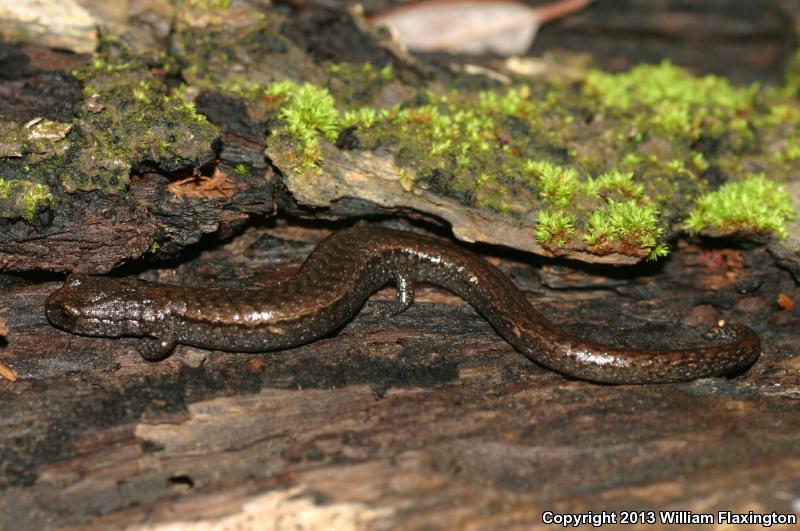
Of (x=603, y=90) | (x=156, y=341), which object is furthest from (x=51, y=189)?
(x=603, y=90)

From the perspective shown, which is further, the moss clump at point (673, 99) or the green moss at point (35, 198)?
the moss clump at point (673, 99)

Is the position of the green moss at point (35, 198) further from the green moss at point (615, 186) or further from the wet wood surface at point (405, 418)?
the green moss at point (615, 186)

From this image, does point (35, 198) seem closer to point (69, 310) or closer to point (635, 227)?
point (69, 310)

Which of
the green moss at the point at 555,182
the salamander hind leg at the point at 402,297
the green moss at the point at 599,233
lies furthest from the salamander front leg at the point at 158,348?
the green moss at the point at 599,233

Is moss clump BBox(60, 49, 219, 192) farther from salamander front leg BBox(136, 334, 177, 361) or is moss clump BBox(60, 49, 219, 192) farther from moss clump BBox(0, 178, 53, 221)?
salamander front leg BBox(136, 334, 177, 361)

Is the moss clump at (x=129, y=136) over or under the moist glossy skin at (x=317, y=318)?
over

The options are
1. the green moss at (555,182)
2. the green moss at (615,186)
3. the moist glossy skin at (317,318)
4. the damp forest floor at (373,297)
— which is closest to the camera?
the damp forest floor at (373,297)
